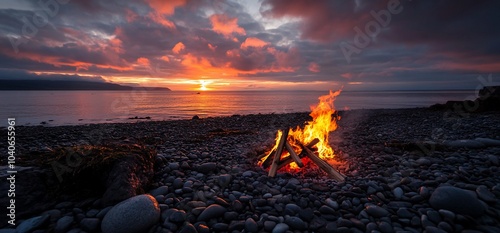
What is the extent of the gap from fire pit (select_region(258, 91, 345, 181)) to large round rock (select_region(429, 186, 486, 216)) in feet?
6.39

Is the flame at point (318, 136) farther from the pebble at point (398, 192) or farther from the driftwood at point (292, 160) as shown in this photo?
the pebble at point (398, 192)

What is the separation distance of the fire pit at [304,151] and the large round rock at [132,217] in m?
3.29

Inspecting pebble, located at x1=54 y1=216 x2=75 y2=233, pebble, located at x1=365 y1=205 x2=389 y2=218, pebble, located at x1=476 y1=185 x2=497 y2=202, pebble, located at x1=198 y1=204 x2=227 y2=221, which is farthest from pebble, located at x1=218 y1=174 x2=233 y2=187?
pebble, located at x1=476 y1=185 x2=497 y2=202

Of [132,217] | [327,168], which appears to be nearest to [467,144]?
[327,168]

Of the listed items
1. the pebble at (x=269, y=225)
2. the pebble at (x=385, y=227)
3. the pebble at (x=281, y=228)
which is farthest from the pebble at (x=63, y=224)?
the pebble at (x=385, y=227)

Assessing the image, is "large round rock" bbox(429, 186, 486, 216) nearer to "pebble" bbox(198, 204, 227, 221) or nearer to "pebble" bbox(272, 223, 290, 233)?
"pebble" bbox(272, 223, 290, 233)

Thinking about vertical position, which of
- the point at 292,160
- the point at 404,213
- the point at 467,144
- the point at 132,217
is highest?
the point at 467,144

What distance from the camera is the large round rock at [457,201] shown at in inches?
159

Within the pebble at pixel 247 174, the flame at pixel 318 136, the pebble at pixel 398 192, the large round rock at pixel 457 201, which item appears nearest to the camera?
the large round rock at pixel 457 201

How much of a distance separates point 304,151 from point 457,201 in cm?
383

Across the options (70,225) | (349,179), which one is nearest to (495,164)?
(349,179)

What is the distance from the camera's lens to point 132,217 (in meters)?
3.85

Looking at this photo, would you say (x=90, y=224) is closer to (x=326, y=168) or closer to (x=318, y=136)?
(x=326, y=168)

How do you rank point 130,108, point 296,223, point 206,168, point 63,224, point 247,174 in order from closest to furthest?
point 63,224 < point 296,223 < point 247,174 < point 206,168 < point 130,108
